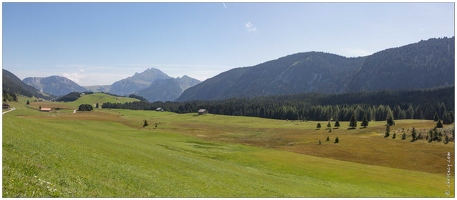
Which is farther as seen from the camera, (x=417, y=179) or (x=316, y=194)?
(x=417, y=179)

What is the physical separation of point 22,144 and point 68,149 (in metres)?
5.47

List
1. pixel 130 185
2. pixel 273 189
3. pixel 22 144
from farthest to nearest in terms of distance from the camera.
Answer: pixel 273 189 → pixel 22 144 → pixel 130 185

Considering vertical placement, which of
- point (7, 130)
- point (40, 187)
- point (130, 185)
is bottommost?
point (130, 185)

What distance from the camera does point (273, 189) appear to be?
35.5m

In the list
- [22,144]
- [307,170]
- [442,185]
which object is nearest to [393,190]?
[442,185]

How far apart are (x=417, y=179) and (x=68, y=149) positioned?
5592cm

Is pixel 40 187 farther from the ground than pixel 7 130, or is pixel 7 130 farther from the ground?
pixel 7 130

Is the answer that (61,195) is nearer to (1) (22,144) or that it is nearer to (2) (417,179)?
(1) (22,144)

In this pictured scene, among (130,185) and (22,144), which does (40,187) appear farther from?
(22,144)

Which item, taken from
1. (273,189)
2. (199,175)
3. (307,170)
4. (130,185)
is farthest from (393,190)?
(130,185)

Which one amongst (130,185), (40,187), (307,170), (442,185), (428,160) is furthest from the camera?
(428,160)

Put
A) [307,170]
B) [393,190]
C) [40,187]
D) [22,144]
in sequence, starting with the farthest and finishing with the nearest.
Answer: [307,170], [393,190], [22,144], [40,187]

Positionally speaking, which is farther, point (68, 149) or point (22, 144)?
point (68, 149)

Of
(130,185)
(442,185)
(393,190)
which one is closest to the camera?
(130,185)
